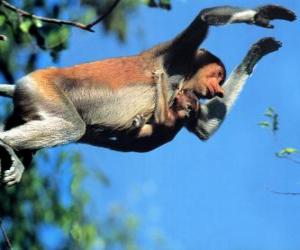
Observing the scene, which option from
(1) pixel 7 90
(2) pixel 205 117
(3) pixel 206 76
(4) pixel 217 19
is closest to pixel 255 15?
(4) pixel 217 19

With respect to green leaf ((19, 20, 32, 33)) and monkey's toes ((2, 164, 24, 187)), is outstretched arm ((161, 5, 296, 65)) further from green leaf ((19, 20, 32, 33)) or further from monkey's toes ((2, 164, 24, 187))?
monkey's toes ((2, 164, 24, 187))

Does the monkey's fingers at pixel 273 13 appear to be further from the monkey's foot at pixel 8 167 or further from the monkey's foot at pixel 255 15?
the monkey's foot at pixel 8 167

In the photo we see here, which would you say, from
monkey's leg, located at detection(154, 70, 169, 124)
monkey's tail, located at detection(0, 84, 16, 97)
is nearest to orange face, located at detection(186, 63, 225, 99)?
monkey's leg, located at detection(154, 70, 169, 124)

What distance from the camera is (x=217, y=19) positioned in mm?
7754

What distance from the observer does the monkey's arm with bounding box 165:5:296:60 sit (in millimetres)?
7363

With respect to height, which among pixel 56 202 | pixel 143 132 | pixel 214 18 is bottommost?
pixel 56 202

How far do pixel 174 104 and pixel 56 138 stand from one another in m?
1.11

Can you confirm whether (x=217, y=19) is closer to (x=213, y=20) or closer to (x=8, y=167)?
(x=213, y=20)

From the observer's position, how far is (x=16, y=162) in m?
6.95

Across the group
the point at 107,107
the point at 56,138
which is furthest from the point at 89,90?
the point at 56,138

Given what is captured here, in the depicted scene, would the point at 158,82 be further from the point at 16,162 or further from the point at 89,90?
the point at 16,162

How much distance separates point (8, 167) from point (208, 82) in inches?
82.1

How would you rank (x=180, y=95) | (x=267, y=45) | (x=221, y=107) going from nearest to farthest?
(x=180, y=95)
(x=267, y=45)
(x=221, y=107)

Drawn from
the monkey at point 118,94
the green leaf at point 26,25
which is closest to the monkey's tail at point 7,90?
the monkey at point 118,94
